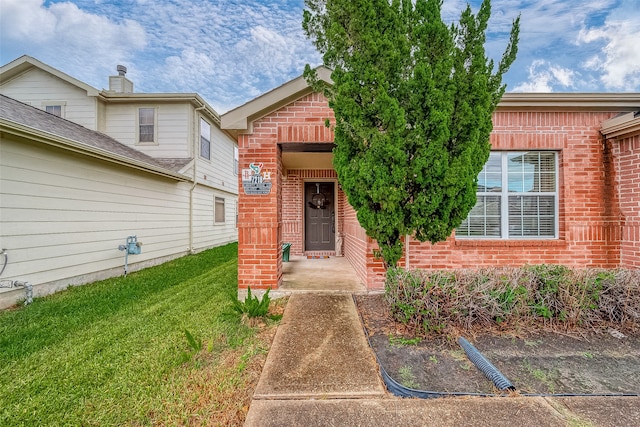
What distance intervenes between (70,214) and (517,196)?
8.52m

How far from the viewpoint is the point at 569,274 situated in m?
3.20

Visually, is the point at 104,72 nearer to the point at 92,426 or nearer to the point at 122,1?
the point at 122,1

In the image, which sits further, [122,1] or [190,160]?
[190,160]

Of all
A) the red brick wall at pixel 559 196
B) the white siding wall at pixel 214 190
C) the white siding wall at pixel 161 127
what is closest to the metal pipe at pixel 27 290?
the red brick wall at pixel 559 196

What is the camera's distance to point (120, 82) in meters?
10.3

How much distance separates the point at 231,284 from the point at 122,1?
8.90m

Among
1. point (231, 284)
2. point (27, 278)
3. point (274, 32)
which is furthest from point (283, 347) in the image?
point (274, 32)

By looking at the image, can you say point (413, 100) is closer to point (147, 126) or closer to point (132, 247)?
point (132, 247)

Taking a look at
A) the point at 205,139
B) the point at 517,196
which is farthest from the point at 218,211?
the point at 517,196

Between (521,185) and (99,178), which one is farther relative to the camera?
(99,178)

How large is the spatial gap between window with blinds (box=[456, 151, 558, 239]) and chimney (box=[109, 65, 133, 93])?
12.3 m

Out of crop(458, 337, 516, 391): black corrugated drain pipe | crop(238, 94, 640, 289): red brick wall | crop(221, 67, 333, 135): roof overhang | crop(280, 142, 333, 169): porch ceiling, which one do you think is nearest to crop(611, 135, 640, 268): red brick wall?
crop(238, 94, 640, 289): red brick wall

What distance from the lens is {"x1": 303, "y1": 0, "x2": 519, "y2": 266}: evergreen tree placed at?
3129mm

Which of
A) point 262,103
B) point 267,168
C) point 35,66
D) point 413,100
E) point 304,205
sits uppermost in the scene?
point 35,66
